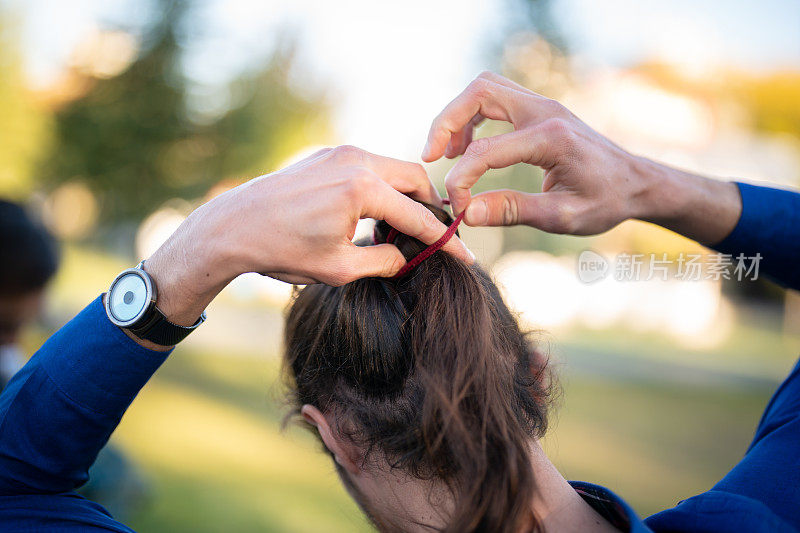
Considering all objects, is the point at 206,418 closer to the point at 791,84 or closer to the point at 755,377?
the point at 755,377

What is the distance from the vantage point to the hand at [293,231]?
1.22m

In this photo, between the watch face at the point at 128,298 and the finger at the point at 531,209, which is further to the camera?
the finger at the point at 531,209

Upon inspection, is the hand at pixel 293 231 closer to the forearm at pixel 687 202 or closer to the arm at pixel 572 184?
the arm at pixel 572 184

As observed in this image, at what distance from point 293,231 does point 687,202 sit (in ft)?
4.57

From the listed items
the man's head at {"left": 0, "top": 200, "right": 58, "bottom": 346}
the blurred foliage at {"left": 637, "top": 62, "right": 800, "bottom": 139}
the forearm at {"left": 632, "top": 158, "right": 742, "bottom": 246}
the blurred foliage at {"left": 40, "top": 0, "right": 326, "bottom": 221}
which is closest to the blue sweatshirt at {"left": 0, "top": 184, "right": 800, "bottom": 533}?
the forearm at {"left": 632, "top": 158, "right": 742, "bottom": 246}

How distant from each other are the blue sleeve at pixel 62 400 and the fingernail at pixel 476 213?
34.8 inches

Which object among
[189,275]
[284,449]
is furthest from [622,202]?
[284,449]

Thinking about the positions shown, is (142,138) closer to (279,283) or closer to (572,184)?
(279,283)

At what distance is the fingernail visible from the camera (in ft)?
5.17

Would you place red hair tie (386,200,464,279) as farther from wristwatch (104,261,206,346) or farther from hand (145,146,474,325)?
wristwatch (104,261,206,346)

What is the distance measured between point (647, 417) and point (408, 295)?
31.0 ft

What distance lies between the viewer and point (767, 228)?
205 centimetres

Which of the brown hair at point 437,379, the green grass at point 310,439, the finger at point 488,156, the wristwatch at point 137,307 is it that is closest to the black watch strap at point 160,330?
the wristwatch at point 137,307

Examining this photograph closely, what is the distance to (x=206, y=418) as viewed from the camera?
7.97 metres
